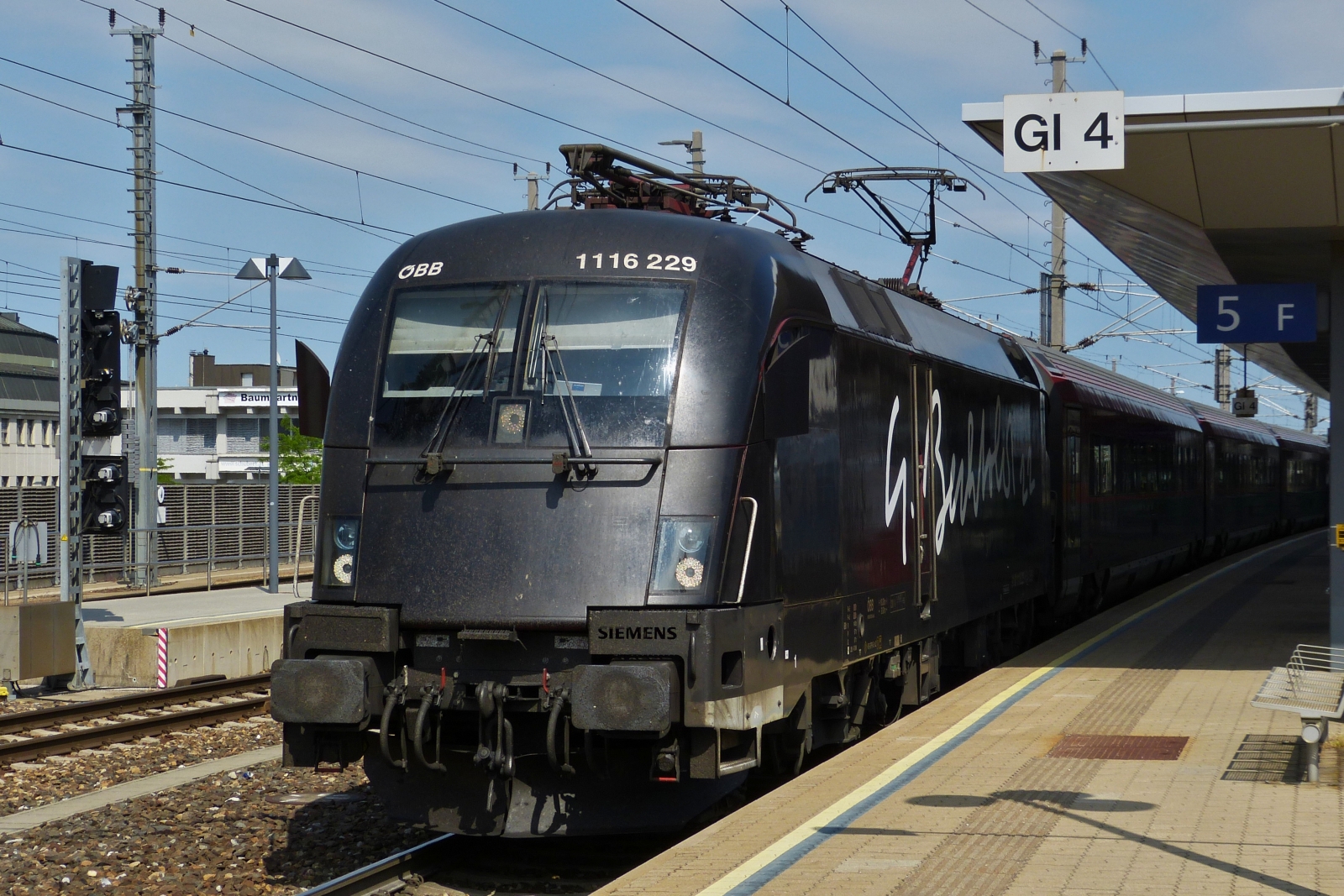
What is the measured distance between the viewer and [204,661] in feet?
60.8

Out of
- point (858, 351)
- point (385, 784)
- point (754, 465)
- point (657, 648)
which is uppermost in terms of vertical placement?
point (858, 351)

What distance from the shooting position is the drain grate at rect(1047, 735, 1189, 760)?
30.2ft

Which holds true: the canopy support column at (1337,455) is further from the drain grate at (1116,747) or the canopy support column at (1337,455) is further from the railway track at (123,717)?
the railway track at (123,717)

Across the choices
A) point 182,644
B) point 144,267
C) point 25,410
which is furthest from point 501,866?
point 25,410

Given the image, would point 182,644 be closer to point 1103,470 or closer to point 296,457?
point 1103,470

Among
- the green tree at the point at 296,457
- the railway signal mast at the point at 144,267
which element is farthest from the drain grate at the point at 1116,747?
the green tree at the point at 296,457

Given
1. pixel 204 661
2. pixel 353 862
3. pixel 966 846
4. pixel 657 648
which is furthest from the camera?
pixel 204 661

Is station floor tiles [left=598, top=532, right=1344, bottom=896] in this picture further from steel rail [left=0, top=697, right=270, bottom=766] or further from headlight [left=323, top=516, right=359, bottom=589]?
steel rail [left=0, top=697, right=270, bottom=766]

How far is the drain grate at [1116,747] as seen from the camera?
921 cm

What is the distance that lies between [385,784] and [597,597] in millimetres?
1615

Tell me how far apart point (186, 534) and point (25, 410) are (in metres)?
41.4

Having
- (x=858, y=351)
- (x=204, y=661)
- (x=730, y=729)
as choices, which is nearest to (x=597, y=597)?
(x=730, y=729)

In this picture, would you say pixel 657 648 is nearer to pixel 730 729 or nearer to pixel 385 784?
pixel 730 729

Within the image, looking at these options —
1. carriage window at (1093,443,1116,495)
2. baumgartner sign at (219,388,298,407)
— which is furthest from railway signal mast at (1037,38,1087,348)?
baumgartner sign at (219,388,298,407)
